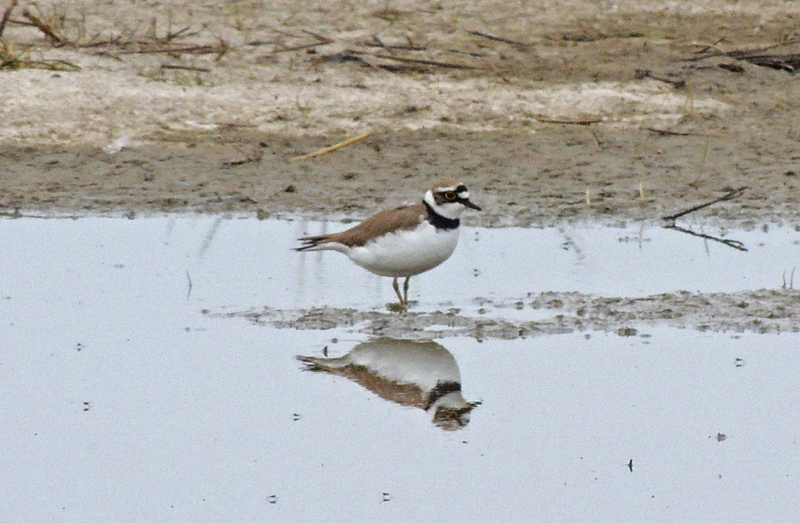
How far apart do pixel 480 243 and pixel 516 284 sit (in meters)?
1.30

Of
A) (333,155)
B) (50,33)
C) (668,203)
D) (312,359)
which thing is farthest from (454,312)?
(50,33)

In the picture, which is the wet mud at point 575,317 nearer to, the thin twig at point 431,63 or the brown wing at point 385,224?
the brown wing at point 385,224

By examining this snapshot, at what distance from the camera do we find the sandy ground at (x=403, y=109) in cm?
1102

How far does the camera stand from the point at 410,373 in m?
6.55

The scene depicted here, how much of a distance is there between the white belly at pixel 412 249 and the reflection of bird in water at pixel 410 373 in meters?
0.94

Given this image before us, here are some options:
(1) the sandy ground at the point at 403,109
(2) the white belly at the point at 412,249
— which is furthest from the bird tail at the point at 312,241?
(1) the sandy ground at the point at 403,109

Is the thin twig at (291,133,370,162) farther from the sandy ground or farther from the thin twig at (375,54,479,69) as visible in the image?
the thin twig at (375,54,479,69)

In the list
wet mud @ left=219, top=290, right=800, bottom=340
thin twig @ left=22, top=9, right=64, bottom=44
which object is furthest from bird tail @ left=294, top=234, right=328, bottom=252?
thin twig @ left=22, top=9, right=64, bottom=44

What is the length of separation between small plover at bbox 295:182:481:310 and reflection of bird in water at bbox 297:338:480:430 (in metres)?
0.96

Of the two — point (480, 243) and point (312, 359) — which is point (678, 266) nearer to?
point (480, 243)

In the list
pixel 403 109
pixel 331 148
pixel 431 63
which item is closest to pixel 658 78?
pixel 431 63

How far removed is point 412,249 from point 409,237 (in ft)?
0.25

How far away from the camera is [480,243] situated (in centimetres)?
966

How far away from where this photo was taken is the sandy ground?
1102cm
